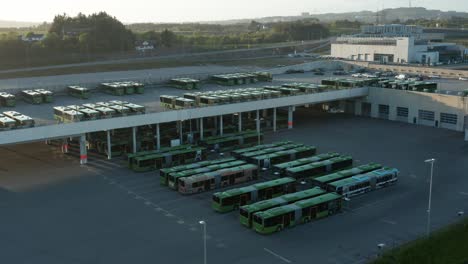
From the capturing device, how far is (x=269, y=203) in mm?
20188

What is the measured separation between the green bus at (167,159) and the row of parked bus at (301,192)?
5.37 metres

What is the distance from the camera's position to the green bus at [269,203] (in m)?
19.3

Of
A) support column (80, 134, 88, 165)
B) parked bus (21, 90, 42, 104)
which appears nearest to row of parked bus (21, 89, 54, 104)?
parked bus (21, 90, 42, 104)

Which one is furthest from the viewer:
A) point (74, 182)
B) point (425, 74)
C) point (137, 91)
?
point (425, 74)

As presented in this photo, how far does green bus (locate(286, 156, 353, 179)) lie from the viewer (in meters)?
25.0

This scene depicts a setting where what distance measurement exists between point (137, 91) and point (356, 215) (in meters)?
27.3

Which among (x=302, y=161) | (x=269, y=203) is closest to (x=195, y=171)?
(x=269, y=203)

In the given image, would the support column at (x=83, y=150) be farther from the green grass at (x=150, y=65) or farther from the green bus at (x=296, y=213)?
the green grass at (x=150, y=65)

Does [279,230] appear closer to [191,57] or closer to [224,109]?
[224,109]

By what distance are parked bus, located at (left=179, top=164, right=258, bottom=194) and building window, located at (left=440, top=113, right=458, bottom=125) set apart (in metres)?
19.7

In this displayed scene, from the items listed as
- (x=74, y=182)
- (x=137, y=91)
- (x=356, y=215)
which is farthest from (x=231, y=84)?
(x=356, y=215)

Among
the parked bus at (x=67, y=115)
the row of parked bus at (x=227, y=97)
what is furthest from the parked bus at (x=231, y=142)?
the parked bus at (x=67, y=115)

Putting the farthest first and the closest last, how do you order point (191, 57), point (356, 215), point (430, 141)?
point (191, 57), point (430, 141), point (356, 215)

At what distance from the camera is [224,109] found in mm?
34031
